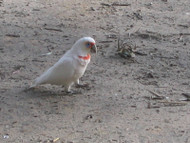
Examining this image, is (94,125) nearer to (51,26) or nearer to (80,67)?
(80,67)

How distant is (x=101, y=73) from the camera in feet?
18.6

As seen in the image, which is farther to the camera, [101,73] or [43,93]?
[101,73]

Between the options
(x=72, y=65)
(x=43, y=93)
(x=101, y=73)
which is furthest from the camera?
(x=101, y=73)

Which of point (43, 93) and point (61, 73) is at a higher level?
point (61, 73)

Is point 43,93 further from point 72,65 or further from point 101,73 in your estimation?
point 101,73

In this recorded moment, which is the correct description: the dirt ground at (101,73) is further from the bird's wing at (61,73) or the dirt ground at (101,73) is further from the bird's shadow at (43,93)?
the bird's wing at (61,73)

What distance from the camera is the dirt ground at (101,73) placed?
4246mm

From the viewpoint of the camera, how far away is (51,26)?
7105mm

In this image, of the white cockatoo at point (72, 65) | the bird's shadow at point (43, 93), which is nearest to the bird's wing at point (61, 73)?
the white cockatoo at point (72, 65)

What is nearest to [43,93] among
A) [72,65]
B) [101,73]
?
[72,65]

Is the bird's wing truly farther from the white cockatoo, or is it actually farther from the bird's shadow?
the bird's shadow

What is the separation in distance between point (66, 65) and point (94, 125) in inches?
32.1

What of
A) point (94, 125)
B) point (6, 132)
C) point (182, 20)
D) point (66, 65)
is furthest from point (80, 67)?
point (182, 20)

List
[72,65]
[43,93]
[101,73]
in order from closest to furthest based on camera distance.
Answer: [72,65] < [43,93] < [101,73]
